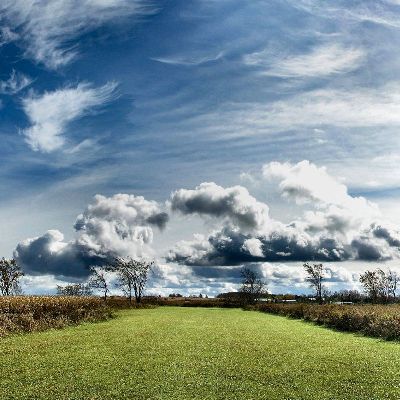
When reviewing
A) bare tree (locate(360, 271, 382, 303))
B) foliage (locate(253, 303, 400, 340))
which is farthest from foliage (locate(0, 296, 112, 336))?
bare tree (locate(360, 271, 382, 303))

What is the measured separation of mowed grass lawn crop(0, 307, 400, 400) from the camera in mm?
11281

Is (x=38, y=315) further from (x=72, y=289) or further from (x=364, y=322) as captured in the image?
(x=72, y=289)

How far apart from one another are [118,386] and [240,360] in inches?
211

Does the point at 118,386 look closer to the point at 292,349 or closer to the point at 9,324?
the point at 292,349

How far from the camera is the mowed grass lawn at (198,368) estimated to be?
11281 mm

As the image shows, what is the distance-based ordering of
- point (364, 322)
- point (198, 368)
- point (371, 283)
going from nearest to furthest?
point (198, 368) → point (364, 322) → point (371, 283)

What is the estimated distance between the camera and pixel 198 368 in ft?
46.3

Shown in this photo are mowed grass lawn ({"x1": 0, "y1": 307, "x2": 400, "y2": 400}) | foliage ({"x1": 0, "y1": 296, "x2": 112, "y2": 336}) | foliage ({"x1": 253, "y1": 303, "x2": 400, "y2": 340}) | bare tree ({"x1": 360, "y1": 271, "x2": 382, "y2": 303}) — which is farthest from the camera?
bare tree ({"x1": 360, "y1": 271, "x2": 382, "y2": 303})

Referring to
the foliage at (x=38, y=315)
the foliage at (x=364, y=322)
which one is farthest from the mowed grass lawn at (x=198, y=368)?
the foliage at (x=38, y=315)

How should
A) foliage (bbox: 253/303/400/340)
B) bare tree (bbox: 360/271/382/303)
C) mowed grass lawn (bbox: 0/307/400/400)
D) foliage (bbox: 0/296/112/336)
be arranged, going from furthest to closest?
1. bare tree (bbox: 360/271/382/303)
2. foliage (bbox: 0/296/112/336)
3. foliage (bbox: 253/303/400/340)
4. mowed grass lawn (bbox: 0/307/400/400)

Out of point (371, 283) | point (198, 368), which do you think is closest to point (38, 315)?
point (198, 368)

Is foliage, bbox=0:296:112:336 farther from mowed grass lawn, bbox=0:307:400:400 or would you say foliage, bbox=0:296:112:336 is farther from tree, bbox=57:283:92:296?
tree, bbox=57:283:92:296

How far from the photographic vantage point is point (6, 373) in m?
13.8

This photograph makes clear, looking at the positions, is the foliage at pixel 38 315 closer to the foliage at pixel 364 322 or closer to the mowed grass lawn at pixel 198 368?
the mowed grass lawn at pixel 198 368
